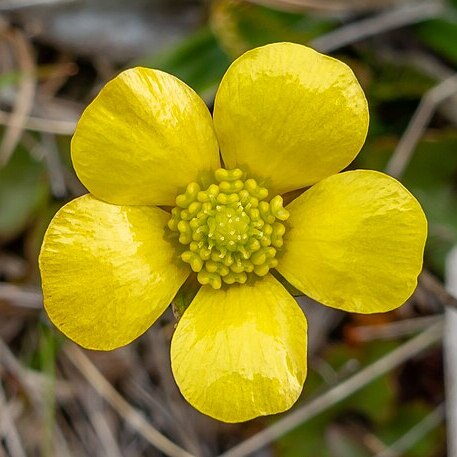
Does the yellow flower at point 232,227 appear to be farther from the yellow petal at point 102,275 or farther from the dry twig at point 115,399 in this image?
the dry twig at point 115,399

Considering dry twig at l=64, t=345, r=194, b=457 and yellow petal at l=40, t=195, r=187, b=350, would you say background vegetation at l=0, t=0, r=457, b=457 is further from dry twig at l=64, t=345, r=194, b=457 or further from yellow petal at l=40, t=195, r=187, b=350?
yellow petal at l=40, t=195, r=187, b=350

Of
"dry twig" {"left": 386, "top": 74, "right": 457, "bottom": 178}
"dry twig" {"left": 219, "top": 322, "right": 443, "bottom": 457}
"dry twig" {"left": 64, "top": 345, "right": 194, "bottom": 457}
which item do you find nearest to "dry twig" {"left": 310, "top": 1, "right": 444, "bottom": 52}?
"dry twig" {"left": 386, "top": 74, "right": 457, "bottom": 178}

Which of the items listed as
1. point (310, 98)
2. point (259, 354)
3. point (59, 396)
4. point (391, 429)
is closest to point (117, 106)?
point (310, 98)

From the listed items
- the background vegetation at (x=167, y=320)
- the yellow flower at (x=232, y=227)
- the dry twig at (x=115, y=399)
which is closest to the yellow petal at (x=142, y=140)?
the yellow flower at (x=232, y=227)

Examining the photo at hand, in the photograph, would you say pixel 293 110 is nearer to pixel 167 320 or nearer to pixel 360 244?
pixel 360 244

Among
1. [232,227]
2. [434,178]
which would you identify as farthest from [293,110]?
[434,178]

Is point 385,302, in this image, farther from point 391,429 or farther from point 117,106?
point 391,429
